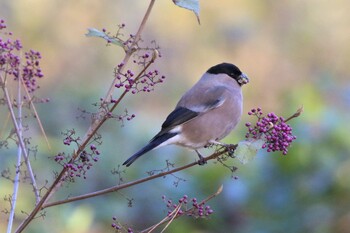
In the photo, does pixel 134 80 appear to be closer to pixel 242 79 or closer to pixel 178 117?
pixel 178 117

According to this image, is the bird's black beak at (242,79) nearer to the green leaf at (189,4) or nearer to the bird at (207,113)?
the bird at (207,113)

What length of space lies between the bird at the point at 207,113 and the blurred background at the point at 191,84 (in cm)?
77

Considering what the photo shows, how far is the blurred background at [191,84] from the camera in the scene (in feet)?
11.9

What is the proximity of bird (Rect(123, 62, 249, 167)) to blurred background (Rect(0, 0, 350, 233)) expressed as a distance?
767 millimetres

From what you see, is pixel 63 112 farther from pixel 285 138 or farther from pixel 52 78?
pixel 285 138

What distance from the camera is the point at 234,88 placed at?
2.89m

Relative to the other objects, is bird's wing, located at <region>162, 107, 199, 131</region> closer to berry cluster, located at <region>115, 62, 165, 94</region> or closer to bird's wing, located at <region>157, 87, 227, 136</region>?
bird's wing, located at <region>157, 87, 227, 136</region>

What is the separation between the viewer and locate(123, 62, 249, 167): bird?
2578 millimetres

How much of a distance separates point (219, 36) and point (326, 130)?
2.72m

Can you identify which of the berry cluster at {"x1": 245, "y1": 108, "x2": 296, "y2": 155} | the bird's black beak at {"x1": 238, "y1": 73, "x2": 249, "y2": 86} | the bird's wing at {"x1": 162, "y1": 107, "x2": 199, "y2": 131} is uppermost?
the bird's black beak at {"x1": 238, "y1": 73, "x2": 249, "y2": 86}

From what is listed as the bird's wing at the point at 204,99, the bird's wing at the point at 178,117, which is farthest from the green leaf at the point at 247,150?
the bird's wing at the point at 204,99

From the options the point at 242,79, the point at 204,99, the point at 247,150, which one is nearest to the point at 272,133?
the point at 247,150

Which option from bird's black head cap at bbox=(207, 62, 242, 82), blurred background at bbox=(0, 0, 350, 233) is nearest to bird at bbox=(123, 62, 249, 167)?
bird's black head cap at bbox=(207, 62, 242, 82)

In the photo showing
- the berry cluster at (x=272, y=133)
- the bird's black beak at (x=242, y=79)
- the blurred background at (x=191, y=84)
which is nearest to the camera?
the berry cluster at (x=272, y=133)
